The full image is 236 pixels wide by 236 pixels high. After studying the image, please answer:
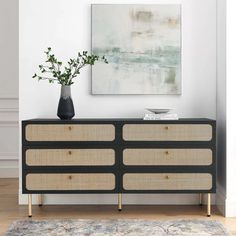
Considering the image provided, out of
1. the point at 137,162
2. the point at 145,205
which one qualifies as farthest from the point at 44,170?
the point at 145,205

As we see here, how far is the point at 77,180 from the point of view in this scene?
148 inches

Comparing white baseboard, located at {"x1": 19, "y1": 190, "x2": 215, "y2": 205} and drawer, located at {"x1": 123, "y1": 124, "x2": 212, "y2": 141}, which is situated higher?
drawer, located at {"x1": 123, "y1": 124, "x2": 212, "y2": 141}

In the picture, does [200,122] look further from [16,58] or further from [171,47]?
[16,58]

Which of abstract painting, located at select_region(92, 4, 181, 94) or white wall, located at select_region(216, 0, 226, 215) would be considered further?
abstract painting, located at select_region(92, 4, 181, 94)

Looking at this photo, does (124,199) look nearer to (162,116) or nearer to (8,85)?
(162,116)

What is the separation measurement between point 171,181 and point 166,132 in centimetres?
39

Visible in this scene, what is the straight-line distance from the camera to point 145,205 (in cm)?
418

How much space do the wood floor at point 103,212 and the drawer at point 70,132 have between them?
0.63m

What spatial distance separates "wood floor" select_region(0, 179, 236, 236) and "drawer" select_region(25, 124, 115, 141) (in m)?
0.63

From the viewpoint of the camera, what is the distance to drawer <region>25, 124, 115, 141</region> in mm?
3723

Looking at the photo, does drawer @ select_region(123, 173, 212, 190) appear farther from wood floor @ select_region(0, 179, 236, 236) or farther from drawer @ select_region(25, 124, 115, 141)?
drawer @ select_region(25, 124, 115, 141)
